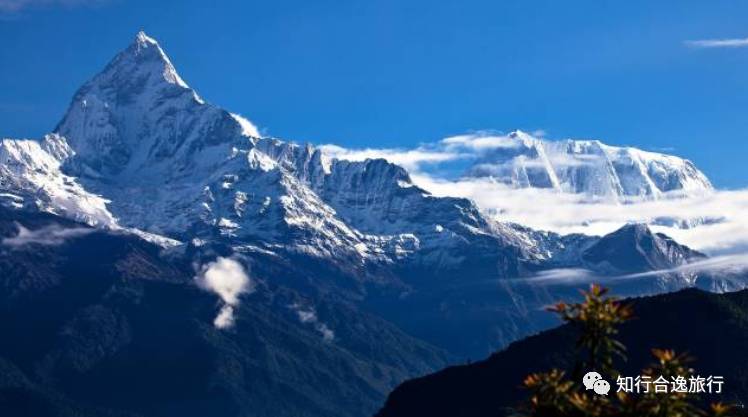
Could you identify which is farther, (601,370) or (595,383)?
(595,383)

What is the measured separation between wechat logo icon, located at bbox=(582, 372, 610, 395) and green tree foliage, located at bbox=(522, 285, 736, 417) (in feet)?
6.50

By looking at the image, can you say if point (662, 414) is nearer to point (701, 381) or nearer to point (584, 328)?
point (584, 328)

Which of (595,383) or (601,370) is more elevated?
(601,370)

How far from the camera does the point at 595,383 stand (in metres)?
89.0

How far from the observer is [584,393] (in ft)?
289

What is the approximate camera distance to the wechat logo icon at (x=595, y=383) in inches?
3479

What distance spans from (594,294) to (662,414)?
7.88m

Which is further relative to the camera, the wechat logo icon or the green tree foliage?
the wechat logo icon

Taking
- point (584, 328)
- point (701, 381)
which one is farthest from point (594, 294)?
point (701, 381)

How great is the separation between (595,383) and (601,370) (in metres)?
2.59

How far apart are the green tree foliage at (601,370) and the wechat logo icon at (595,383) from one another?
198 centimetres

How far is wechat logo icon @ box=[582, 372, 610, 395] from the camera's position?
88375mm

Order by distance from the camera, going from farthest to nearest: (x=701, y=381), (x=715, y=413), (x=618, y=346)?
(x=701, y=381), (x=618, y=346), (x=715, y=413)

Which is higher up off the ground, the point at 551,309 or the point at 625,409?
the point at 551,309
